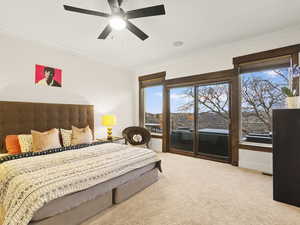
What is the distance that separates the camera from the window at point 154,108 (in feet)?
16.1

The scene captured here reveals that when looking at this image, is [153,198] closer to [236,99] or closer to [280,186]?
[280,186]

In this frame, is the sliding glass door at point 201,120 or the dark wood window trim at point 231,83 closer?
the dark wood window trim at point 231,83

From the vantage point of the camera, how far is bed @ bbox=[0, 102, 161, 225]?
1404mm

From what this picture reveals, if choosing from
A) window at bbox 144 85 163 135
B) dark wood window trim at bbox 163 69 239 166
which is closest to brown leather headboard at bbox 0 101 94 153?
window at bbox 144 85 163 135

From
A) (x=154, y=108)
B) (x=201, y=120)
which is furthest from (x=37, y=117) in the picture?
(x=201, y=120)

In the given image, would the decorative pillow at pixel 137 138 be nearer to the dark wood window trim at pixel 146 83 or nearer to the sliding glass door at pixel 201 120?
the dark wood window trim at pixel 146 83

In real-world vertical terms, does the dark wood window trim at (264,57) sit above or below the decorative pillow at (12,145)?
above

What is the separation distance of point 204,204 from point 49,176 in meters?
1.93

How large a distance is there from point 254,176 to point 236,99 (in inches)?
62.9

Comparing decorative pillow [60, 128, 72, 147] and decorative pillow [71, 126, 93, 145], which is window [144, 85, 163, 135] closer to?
decorative pillow [71, 126, 93, 145]

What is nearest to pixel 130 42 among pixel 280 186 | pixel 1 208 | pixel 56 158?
pixel 56 158

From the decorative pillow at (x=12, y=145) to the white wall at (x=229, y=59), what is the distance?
3.37 m

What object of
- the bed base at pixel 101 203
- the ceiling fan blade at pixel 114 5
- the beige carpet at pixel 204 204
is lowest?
the beige carpet at pixel 204 204

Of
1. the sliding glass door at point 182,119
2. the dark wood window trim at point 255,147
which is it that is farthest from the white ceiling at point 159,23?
the dark wood window trim at point 255,147
